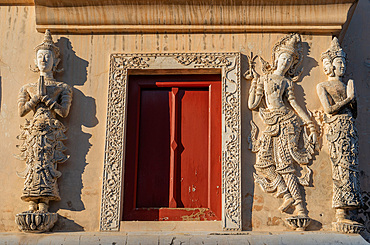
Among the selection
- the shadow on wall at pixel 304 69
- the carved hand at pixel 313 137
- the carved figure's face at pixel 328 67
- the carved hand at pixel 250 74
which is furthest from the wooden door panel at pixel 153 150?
the carved figure's face at pixel 328 67

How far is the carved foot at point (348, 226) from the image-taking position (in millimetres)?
9094

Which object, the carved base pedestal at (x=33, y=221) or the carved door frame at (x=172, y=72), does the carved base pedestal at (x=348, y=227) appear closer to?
the carved door frame at (x=172, y=72)

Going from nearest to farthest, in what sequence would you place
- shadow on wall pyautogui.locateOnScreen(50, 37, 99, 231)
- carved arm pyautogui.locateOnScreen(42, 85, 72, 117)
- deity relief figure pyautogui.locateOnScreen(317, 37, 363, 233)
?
deity relief figure pyautogui.locateOnScreen(317, 37, 363, 233), shadow on wall pyautogui.locateOnScreen(50, 37, 99, 231), carved arm pyautogui.locateOnScreen(42, 85, 72, 117)

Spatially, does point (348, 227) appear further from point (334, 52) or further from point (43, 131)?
point (43, 131)

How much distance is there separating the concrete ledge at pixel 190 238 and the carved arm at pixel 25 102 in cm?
178

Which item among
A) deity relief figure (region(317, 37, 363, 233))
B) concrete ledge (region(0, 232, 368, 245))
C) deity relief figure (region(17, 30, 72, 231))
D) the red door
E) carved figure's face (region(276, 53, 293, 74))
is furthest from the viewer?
carved figure's face (region(276, 53, 293, 74))

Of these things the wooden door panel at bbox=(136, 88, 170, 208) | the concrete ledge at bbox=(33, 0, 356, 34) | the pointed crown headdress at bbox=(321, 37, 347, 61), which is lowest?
the wooden door panel at bbox=(136, 88, 170, 208)

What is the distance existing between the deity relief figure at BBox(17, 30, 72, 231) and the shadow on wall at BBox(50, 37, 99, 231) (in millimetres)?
109

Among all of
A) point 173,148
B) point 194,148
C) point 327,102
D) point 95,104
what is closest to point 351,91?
point 327,102

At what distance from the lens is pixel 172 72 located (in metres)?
10.0

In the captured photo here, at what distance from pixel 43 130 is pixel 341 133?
4064 millimetres

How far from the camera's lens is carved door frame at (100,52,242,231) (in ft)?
30.7

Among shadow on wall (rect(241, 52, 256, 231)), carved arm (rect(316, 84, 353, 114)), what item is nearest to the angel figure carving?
shadow on wall (rect(241, 52, 256, 231))

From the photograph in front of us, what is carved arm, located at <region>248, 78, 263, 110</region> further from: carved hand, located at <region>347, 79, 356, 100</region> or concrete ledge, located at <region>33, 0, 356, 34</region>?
carved hand, located at <region>347, 79, 356, 100</region>
